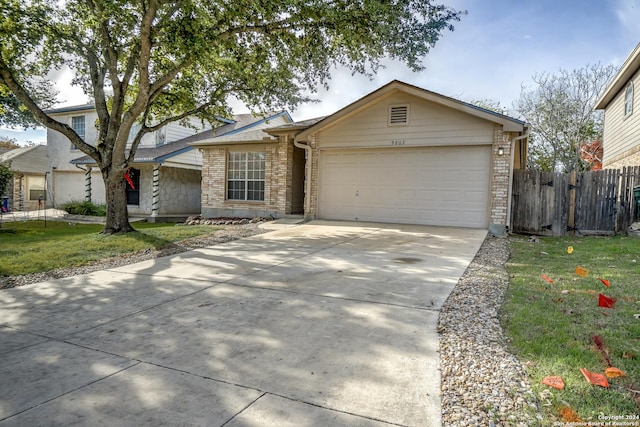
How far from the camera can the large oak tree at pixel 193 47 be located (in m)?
8.36

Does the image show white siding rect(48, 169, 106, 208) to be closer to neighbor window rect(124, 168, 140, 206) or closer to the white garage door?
neighbor window rect(124, 168, 140, 206)

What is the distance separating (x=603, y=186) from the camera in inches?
398

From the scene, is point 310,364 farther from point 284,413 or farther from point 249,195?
point 249,195

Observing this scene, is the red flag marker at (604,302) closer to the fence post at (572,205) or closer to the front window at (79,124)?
the fence post at (572,205)

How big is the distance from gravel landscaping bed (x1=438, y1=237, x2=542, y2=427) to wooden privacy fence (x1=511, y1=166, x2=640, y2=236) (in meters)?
7.24

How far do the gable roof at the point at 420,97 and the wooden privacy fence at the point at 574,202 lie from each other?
6.14 ft

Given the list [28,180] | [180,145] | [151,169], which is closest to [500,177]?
[180,145]

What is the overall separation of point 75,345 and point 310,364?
81.1 inches

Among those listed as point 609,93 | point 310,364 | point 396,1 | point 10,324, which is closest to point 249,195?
point 396,1

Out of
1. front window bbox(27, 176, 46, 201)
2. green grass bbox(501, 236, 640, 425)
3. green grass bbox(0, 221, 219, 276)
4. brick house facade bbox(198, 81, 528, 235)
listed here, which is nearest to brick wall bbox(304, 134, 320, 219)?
brick house facade bbox(198, 81, 528, 235)

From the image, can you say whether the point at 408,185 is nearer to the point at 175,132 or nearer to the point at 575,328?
the point at 575,328

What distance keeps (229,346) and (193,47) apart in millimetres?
6878

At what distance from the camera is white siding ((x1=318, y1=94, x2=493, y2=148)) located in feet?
33.5

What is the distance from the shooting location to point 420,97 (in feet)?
34.6
